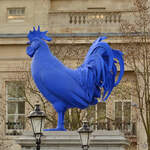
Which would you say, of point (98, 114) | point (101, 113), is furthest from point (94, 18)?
point (98, 114)

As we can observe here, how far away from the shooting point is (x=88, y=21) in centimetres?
4559

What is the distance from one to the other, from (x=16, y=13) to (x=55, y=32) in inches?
118

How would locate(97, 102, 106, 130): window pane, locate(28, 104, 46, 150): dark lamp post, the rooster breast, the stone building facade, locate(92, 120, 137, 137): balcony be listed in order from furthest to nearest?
the stone building facade → locate(92, 120, 137, 137): balcony → locate(97, 102, 106, 130): window pane → the rooster breast → locate(28, 104, 46, 150): dark lamp post

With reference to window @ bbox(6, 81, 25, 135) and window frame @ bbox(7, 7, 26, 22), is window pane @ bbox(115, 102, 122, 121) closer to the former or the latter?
window @ bbox(6, 81, 25, 135)

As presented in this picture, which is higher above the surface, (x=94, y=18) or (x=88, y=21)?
(x=94, y=18)

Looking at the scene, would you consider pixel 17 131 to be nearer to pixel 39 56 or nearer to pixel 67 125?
pixel 67 125

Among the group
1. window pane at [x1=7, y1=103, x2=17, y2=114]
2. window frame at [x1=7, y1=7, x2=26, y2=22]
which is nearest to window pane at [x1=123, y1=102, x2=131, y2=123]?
window pane at [x1=7, y1=103, x2=17, y2=114]

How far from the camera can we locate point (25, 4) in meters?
47.3

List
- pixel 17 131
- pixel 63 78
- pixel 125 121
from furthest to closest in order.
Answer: pixel 17 131, pixel 125 121, pixel 63 78

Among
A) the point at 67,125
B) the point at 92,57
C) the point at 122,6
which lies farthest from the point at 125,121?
the point at 92,57

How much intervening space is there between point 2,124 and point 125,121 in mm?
6916

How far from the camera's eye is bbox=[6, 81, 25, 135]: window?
145 feet

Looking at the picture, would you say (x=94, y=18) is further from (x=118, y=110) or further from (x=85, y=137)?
(x=85, y=137)

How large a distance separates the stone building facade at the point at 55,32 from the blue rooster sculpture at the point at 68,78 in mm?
15739
